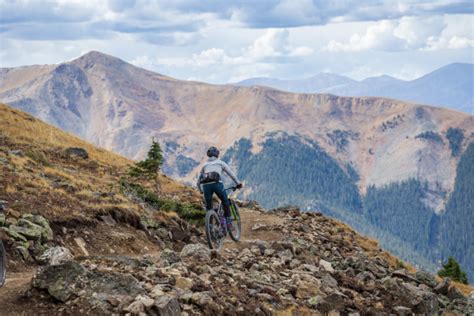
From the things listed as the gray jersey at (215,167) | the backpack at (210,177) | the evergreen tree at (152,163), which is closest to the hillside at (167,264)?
the backpack at (210,177)

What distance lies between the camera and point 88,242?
19109mm

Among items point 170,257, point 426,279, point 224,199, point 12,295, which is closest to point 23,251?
point 170,257

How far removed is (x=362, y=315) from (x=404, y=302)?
10.5ft

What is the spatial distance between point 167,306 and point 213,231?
26.3 feet

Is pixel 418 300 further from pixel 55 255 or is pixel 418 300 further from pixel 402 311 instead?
pixel 55 255

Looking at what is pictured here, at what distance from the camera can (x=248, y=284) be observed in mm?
15078

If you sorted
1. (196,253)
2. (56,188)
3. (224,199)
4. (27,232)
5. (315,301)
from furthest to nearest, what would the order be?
1. (56,188)
2. (224,199)
3. (27,232)
4. (196,253)
5. (315,301)

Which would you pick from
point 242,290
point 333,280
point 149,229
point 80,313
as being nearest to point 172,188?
point 149,229

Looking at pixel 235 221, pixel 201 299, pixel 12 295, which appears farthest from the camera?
pixel 235 221

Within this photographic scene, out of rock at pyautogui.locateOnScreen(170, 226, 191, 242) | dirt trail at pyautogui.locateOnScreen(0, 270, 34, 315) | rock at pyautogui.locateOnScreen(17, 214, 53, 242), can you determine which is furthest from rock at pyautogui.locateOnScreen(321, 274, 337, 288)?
dirt trail at pyautogui.locateOnScreen(0, 270, 34, 315)

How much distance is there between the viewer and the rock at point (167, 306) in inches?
439

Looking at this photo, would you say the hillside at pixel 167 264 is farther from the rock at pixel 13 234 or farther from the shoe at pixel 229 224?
the shoe at pixel 229 224

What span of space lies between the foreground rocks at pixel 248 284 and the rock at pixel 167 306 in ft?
0.06

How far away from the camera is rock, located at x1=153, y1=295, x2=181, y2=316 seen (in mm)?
11148
